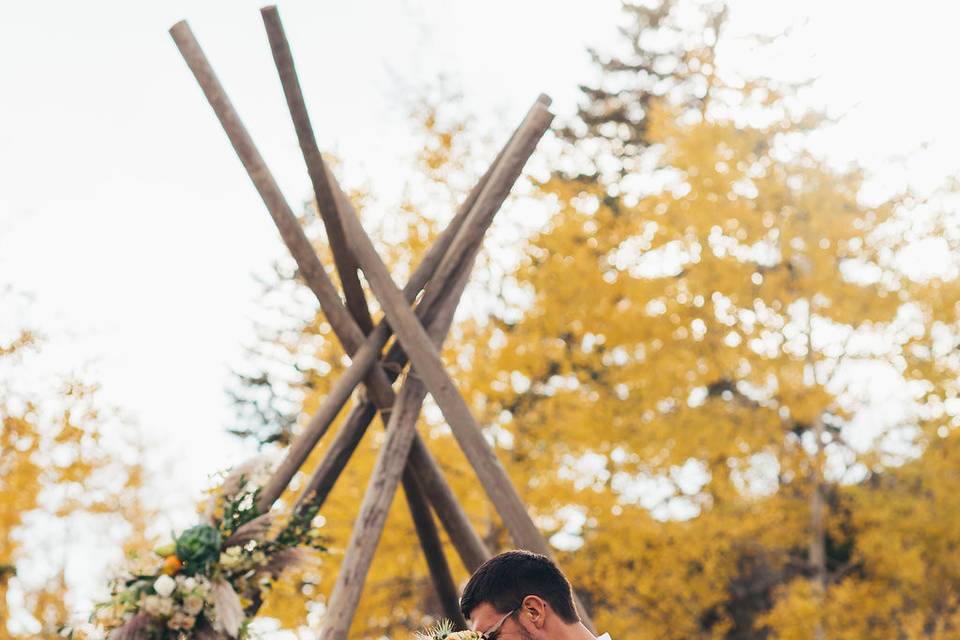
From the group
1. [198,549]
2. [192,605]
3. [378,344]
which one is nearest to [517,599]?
[192,605]

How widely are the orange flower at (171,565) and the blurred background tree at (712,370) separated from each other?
4.89m

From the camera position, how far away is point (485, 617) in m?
3.11

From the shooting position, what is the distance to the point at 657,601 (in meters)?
11.7

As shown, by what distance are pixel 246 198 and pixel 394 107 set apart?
6.21 meters

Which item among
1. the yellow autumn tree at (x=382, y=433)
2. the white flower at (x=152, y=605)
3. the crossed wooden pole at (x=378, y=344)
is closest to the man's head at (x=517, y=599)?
the white flower at (x=152, y=605)

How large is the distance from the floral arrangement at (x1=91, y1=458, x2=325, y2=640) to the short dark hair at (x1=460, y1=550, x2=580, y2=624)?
1916mm

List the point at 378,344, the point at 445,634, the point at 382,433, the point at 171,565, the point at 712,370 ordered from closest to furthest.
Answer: the point at 445,634 < the point at 171,565 < the point at 378,344 < the point at 712,370 < the point at 382,433

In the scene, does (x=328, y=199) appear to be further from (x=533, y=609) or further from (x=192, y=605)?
(x=533, y=609)

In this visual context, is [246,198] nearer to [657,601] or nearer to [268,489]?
[657,601]

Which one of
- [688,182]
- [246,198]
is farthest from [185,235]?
[688,182]

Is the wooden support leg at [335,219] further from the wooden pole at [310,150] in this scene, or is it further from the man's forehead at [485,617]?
the man's forehead at [485,617]

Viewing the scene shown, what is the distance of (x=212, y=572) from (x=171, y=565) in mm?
180

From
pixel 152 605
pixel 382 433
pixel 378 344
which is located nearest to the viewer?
pixel 152 605

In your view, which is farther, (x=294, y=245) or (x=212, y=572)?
(x=294, y=245)
